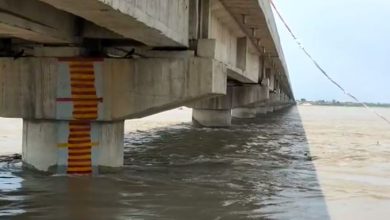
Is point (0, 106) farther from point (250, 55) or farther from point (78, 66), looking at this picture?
point (250, 55)

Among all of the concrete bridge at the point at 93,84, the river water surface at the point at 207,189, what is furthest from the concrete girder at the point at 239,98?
the concrete bridge at the point at 93,84

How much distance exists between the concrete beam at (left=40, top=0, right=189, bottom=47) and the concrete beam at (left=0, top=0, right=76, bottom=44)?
1051 millimetres

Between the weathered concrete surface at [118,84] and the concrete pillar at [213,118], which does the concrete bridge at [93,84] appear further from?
the concrete pillar at [213,118]

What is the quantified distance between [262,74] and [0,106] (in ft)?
63.6

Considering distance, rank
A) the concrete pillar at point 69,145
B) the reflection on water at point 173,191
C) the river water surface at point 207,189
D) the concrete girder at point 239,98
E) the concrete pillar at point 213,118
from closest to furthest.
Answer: the reflection on water at point 173,191
the river water surface at point 207,189
the concrete pillar at point 69,145
the concrete girder at point 239,98
the concrete pillar at point 213,118

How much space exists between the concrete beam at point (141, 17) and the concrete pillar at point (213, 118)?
2374 cm

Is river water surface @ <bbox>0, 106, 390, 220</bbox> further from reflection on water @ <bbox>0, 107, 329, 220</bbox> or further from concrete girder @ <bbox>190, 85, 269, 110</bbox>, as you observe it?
concrete girder @ <bbox>190, 85, 269, 110</bbox>

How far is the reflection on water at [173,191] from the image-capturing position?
29.7ft

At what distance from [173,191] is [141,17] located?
12.8ft

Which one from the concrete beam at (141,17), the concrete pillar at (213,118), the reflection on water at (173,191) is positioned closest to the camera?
the concrete beam at (141,17)

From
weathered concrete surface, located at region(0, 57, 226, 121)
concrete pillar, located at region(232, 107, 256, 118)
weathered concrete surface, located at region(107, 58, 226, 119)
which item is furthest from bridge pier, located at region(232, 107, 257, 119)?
weathered concrete surface, located at region(107, 58, 226, 119)

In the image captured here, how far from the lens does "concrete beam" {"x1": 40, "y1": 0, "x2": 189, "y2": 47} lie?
695 centimetres

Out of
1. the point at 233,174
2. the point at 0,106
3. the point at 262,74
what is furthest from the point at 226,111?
the point at 0,106

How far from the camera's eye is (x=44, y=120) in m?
12.0
